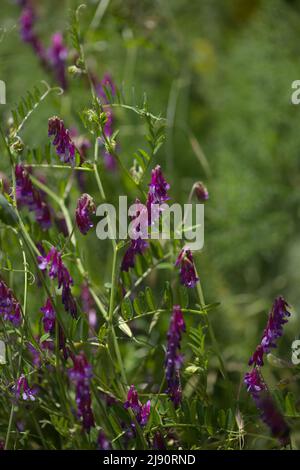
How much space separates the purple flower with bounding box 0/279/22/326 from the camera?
0.80 metres

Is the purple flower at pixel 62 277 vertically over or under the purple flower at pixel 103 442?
over

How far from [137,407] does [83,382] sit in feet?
0.30

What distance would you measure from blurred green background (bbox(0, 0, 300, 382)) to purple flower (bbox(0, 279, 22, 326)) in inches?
28.6

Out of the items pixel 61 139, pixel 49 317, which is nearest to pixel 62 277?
pixel 49 317

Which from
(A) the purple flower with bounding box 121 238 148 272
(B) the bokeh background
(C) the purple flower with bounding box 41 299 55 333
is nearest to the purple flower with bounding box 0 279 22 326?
(C) the purple flower with bounding box 41 299 55 333

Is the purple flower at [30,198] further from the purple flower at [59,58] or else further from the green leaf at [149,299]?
the purple flower at [59,58]

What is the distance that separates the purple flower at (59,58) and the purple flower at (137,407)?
A: 0.80m

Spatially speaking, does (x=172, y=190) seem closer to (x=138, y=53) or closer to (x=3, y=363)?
(x=138, y=53)

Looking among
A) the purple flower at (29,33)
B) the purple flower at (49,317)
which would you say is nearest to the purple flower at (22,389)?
the purple flower at (49,317)

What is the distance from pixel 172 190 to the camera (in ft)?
5.77

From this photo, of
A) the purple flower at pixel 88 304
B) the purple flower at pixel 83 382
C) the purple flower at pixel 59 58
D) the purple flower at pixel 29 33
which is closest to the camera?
the purple flower at pixel 83 382

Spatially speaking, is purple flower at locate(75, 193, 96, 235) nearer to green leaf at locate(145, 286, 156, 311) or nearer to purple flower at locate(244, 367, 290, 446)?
green leaf at locate(145, 286, 156, 311)

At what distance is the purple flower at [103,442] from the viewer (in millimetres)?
892
